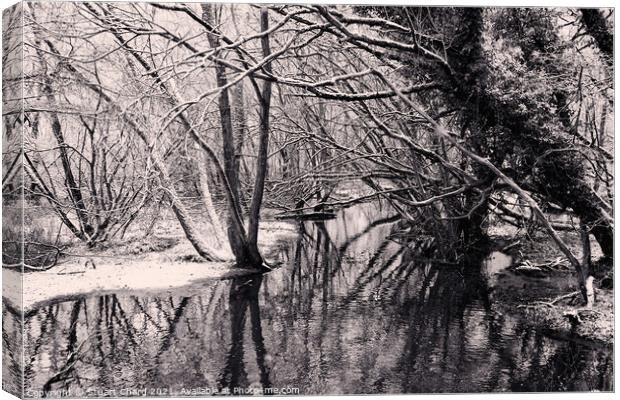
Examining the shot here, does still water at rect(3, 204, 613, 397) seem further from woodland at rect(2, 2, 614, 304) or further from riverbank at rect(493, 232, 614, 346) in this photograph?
woodland at rect(2, 2, 614, 304)

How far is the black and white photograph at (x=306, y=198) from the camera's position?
19.0 feet

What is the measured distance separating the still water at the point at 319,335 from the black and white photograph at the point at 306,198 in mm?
18

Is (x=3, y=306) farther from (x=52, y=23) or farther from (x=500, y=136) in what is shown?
(x=500, y=136)

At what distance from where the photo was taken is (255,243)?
20.7 feet

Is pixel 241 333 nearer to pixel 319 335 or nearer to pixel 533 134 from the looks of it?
pixel 319 335

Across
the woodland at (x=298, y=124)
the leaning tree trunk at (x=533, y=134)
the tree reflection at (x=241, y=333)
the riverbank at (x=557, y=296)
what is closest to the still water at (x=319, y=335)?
the tree reflection at (x=241, y=333)

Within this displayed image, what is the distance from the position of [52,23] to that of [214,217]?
2.01 metres

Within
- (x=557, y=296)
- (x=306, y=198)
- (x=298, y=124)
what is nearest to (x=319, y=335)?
(x=306, y=198)

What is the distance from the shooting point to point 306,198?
6.46m

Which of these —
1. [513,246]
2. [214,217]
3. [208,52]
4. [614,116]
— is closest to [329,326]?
[214,217]

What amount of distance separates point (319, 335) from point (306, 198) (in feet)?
3.90

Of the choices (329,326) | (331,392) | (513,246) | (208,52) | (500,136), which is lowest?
(331,392)

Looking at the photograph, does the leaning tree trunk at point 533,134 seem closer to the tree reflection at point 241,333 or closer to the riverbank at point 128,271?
the riverbank at point 128,271

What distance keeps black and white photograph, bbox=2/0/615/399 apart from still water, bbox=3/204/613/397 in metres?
0.02
